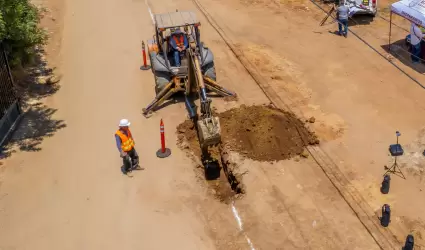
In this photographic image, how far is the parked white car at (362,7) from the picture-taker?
23.0 metres

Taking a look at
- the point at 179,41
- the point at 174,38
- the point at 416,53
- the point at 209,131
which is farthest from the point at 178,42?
the point at 416,53

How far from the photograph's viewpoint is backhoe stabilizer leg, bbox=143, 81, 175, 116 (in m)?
16.2

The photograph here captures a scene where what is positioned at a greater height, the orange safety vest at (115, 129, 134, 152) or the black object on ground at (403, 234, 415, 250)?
the orange safety vest at (115, 129, 134, 152)

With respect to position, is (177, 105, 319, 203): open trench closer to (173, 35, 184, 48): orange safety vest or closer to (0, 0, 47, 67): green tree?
(173, 35, 184, 48): orange safety vest

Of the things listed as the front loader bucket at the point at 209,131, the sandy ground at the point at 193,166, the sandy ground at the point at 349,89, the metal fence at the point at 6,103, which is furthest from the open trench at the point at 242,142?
the metal fence at the point at 6,103

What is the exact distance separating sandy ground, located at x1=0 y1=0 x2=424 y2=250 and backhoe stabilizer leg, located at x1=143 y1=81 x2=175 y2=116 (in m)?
0.38

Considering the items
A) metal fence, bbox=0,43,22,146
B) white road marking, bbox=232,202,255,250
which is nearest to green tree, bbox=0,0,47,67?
metal fence, bbox=0,43,22,146

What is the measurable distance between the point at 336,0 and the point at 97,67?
12.7 metres

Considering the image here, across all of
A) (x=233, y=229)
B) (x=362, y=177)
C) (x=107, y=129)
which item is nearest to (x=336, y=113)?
(x=362, y=177)

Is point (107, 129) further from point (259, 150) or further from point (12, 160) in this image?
point (259, 150)

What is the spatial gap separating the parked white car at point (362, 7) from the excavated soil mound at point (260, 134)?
953 centimetres

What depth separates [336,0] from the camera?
25406 mm

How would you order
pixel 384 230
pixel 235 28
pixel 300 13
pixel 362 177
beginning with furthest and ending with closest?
pixel 300 13 < pixel 235 28 < pixel 362 177 < pixel 384 230

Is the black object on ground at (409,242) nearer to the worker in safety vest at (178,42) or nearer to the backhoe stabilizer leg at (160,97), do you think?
the backhoe stabilizer leg at (160,97)
